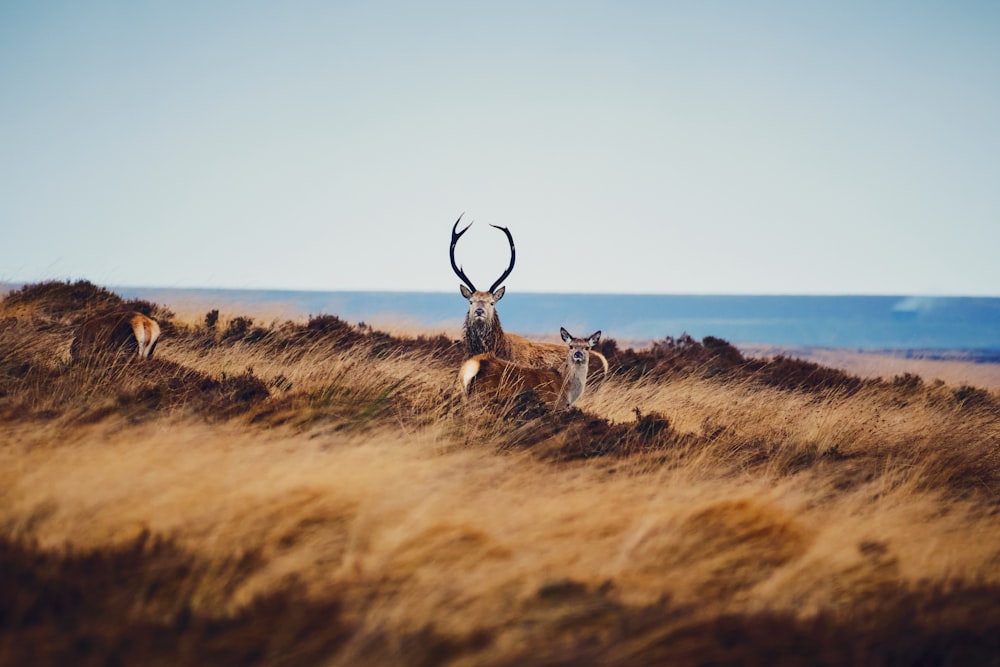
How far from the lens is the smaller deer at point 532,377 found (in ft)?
23.1

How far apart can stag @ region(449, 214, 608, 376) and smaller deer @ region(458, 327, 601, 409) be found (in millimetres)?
1204

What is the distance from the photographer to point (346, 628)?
2.92 m

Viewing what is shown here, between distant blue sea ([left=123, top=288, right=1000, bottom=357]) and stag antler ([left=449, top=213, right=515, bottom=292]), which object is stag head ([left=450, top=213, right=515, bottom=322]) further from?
distant blue sea ([left=123, top=288, right=1000, bottom=357])

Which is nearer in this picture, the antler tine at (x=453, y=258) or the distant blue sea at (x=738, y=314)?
the antler tine at (x=453, y=258)

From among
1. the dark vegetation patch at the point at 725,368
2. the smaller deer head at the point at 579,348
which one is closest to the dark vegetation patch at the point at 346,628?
the smaller deer head at the point at 579,348

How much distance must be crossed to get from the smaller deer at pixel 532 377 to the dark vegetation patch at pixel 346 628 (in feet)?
12.1

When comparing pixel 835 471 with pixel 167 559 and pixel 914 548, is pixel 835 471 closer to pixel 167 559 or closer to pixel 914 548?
pixel 914 548

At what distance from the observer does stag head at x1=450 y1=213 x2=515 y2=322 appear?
30.8 ft

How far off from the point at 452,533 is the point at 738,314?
115m

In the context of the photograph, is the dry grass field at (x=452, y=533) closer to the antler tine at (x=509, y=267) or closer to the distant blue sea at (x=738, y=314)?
the antler tine at (x=509, y=267)

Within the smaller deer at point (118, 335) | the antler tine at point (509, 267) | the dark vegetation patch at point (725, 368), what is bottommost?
the dark vegetation patch at point (725, 368)

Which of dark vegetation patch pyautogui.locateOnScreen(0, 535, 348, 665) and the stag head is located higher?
the stag head

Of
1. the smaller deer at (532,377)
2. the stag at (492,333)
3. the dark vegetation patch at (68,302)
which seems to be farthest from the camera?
the dark vegetation patch at (68,302)

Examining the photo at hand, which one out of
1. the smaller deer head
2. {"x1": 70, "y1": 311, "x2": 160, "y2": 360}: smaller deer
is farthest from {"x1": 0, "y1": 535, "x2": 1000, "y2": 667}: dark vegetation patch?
the smaller deer head
